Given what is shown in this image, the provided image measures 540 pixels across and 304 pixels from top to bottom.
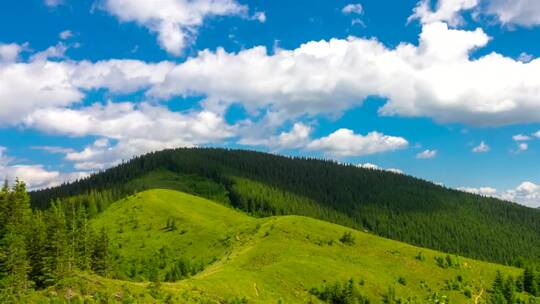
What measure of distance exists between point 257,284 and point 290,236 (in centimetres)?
4670

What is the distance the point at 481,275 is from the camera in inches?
5625

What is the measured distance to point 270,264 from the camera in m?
112

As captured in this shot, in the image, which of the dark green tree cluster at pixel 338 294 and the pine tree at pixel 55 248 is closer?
the pine tree at pixel 55 248

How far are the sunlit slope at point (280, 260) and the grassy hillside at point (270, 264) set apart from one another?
28cm

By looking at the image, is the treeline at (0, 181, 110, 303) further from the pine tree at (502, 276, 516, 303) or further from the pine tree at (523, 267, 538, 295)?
the pine tree at (523, 267, 538, 295)

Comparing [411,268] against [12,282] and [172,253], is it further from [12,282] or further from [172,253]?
[12,282]

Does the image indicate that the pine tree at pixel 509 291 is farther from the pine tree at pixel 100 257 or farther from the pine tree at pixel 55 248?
the pine tree at pixel 55 248

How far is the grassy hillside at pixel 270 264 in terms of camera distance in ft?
269

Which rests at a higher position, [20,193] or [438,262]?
[20,193]

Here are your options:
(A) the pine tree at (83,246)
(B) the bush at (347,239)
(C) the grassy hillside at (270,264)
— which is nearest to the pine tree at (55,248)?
(A) the pine tree at (83,246)

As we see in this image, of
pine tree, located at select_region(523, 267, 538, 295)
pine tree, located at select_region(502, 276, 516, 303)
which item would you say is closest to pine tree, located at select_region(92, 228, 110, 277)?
pine tree, located at select_region(502, 276, 516, 303)

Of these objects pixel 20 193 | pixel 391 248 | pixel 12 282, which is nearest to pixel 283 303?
pixel 12 282

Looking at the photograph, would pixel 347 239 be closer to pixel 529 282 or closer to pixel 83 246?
pixel 529 282

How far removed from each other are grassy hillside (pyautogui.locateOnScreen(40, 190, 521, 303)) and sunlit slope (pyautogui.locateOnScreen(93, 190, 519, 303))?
0.28 m
